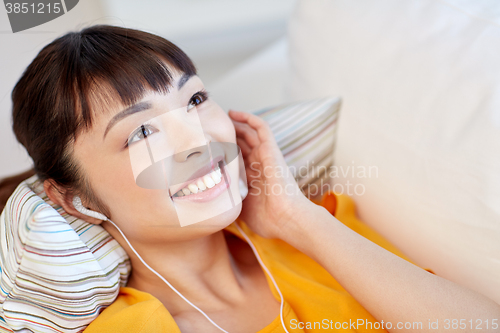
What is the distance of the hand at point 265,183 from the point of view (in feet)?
3.17

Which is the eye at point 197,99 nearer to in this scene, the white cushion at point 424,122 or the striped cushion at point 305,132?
the striped cushion at point 305,132

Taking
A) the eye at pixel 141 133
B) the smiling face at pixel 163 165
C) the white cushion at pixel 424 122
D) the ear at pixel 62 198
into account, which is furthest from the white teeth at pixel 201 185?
the white cushion at pixel 424 122

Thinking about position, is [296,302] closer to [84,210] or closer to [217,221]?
[217,221]

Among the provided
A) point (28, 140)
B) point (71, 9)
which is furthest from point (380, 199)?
point (71, 9)

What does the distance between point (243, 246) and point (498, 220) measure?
671mm

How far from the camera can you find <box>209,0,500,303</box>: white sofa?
2.66 ft

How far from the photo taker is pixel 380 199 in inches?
40.3

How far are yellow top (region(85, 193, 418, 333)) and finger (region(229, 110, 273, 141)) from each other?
0.86 ft

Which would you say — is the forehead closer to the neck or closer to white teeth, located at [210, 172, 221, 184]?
white teeth, located at [210, 172, 221, 184]

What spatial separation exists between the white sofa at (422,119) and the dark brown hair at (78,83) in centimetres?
49

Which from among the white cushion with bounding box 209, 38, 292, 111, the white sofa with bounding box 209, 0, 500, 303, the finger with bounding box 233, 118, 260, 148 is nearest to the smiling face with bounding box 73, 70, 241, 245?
the finger with bounding box 233, 118, 260, 148

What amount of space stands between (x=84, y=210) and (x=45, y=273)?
0.16 meters

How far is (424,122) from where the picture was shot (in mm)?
906

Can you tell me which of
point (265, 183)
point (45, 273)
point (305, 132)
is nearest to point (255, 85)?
point (305, 132)
